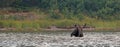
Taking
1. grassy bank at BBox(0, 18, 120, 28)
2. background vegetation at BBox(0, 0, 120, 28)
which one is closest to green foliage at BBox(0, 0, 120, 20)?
background vegetation at BBox(0, 0, 120, 28)

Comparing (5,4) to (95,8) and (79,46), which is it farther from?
(79,46)

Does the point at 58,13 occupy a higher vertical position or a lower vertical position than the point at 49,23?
higher

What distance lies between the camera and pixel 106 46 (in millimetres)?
61594

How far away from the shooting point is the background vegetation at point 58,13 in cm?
13075

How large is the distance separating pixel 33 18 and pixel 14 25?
8679mm

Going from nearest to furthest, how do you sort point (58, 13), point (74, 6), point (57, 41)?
1. point (57, 41)
2. point (58, 13)
3. point (74, 6)

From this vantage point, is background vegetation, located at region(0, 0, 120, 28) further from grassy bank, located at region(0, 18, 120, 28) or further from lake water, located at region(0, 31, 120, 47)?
lake water, located at region(0, 31, 120, 47)

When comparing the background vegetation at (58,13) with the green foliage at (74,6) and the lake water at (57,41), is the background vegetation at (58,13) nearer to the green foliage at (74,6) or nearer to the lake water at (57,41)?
the green foliage at (74,6)

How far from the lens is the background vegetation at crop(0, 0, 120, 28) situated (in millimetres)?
130750

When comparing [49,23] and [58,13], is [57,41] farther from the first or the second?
[58,13]

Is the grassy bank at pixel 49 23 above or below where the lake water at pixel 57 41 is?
below

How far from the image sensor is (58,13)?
13812 centimetres

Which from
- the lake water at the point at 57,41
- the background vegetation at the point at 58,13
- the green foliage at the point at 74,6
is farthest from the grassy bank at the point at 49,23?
the lake water at the point at 57,41

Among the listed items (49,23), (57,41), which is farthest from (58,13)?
(57,41)
